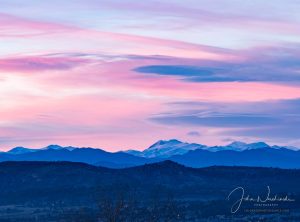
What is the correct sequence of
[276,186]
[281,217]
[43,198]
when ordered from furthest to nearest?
[276,186] → [43,198] → [281,217]

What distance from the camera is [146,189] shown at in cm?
13462

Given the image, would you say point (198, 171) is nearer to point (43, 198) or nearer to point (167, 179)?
point (167, 179)

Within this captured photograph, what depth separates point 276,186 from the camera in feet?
461

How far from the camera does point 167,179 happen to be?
150 m

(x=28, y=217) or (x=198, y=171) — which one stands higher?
(x=198, y=171)

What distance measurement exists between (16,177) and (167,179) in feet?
88.0

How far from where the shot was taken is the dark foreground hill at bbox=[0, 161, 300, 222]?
102 m

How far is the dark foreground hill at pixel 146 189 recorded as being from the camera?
102000mm

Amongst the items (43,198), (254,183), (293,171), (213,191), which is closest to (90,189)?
(43,198)

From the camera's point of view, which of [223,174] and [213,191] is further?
[223,174]

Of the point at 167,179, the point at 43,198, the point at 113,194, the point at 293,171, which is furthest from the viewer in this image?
the point at 293,171

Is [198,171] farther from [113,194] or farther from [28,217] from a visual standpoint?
[28,217]

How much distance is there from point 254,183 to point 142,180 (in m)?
19.8

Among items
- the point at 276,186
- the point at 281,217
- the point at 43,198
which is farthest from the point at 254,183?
the point at 281,217
